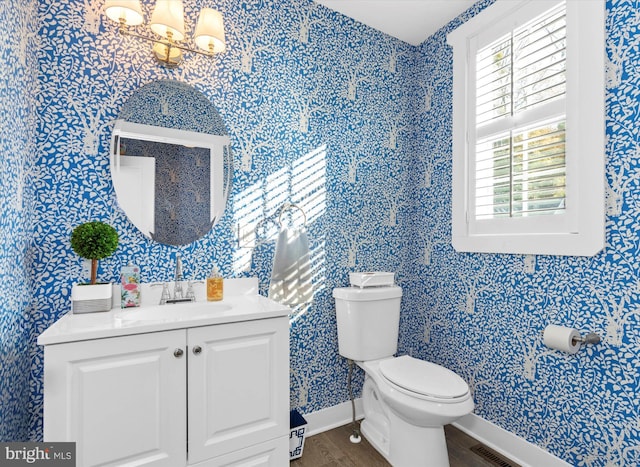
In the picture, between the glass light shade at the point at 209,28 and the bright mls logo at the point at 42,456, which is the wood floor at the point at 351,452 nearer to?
the bright mls logo at the point at 42,456

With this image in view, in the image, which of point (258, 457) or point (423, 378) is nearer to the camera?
point (258, 457)

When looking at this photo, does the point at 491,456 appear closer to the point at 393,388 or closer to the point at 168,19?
the point at 393,388

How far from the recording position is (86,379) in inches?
43.8

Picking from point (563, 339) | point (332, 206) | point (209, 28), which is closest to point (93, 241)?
point (209, 28)

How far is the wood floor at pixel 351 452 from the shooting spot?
174 centimetres

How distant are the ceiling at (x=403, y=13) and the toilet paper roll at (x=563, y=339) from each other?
6.19 feet

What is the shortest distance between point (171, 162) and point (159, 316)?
74 cm

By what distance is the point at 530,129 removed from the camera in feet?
5.71

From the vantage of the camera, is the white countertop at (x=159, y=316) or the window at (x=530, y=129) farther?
the window at (x=530, y=129)

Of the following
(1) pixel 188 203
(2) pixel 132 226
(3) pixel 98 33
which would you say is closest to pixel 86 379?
(2) pixel 132 226

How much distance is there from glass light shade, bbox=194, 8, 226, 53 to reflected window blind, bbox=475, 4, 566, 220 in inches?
57.9

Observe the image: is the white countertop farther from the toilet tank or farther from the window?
the window

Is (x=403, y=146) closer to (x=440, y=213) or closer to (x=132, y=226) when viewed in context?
(x=440, y=213)

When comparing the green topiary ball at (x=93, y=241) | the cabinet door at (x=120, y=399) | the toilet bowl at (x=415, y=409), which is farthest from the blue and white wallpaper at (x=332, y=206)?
the toilet bowl at (x=415, y=409)
